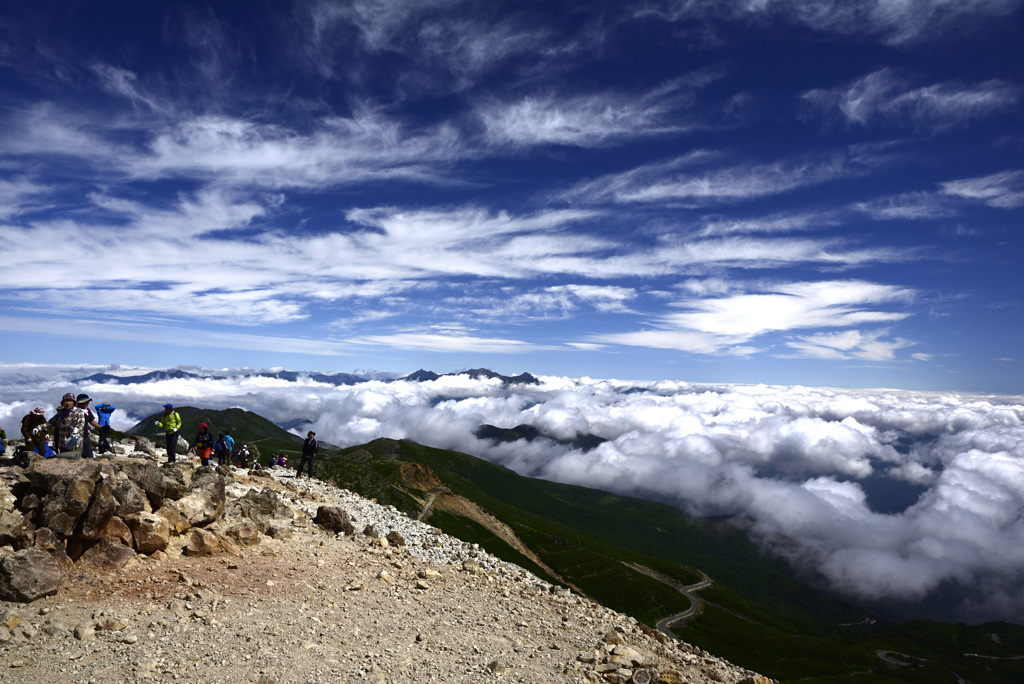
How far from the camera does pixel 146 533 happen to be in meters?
17.7

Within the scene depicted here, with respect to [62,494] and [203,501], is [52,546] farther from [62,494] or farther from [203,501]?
[203,501]

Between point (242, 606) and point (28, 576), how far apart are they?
5.90 meters

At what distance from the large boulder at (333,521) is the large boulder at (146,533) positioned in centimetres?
866

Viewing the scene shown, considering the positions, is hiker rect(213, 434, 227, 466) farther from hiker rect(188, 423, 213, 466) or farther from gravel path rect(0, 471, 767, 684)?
gravel path rect(0, 471, 767, 684)

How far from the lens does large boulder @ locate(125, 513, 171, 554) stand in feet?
57.4

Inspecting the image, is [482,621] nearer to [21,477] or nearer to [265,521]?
[265,521]

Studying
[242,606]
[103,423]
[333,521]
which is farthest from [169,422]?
[242,606]

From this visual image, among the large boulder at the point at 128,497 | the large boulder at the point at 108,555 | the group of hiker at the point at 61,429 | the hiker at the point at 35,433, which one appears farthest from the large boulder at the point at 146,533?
the hiker at the point at 35,433

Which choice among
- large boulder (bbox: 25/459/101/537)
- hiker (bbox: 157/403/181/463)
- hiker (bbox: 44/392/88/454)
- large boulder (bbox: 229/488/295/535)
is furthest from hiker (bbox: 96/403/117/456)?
large boulder (bbox: 25/459/101/537)

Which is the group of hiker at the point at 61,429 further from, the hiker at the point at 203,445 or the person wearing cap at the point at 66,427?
the hiker at the point at 203,445

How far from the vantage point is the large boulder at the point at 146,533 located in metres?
17.5

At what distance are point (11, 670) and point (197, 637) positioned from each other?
12.0ft

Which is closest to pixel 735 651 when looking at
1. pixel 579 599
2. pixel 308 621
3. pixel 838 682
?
pixel 838 682

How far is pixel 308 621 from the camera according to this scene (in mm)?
15227
